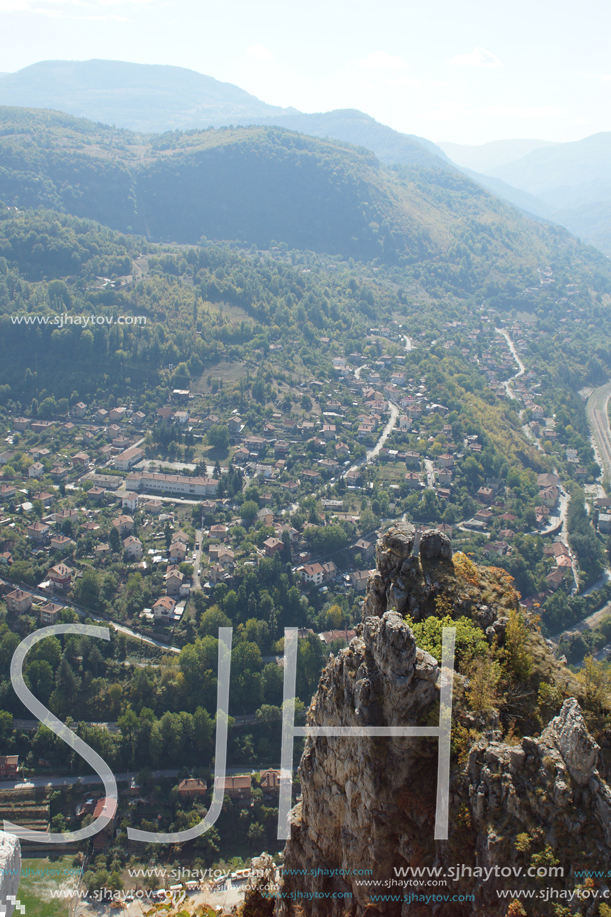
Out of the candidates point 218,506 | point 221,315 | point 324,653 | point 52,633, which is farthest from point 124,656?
point 221,315

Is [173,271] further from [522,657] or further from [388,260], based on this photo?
[522,657]

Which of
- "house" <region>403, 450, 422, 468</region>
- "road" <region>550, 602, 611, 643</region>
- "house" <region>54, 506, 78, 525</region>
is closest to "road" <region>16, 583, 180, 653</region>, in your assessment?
"house" <region>54, 506, 78, 525</region>

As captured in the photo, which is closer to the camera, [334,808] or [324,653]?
[334,808]

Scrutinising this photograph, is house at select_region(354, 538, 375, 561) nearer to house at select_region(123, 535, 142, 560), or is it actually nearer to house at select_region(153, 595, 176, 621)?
house at select_region(153, 595, 176, 621)

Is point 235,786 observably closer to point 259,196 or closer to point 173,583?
point 173,583

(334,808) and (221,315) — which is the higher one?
(334,808)

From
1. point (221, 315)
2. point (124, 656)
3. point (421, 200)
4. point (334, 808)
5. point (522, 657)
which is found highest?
point (421, 200)

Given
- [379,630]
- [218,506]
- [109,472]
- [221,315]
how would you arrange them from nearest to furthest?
[379,630] < [218,506] < [109,472] < [221,315]
